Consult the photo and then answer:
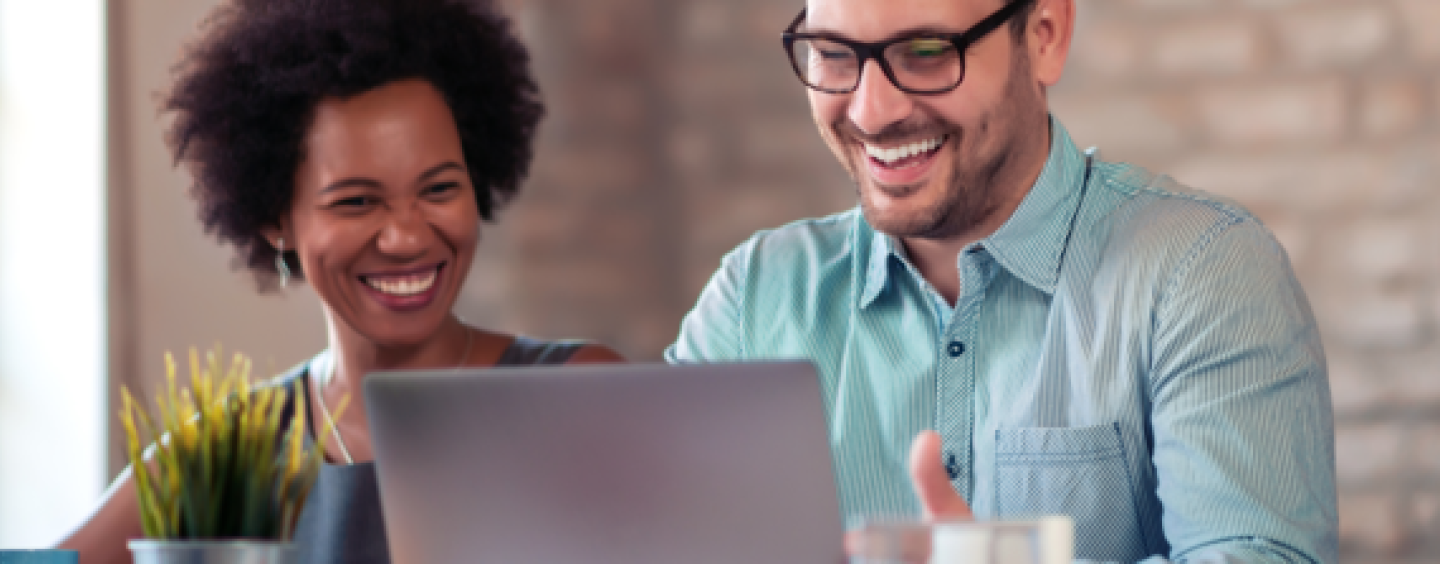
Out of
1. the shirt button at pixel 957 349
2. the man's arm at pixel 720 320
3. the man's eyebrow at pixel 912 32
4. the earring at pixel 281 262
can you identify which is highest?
the man's eyebrow at pixel 912 32

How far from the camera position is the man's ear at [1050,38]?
1574mm

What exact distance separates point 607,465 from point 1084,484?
2.12 feet

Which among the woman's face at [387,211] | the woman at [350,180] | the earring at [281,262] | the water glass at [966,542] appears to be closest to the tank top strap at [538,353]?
the woman at [350,180]

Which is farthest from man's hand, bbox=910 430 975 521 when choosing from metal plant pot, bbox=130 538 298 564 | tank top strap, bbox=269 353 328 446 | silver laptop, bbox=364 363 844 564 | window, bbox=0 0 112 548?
window, bbox=0 0 112 548

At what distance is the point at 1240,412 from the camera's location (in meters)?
1.28

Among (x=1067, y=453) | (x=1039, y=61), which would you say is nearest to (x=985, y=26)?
(x=1039, y=61)

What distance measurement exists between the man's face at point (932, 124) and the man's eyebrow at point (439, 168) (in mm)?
558

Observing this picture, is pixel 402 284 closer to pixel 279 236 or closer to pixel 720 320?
pixel 279 236

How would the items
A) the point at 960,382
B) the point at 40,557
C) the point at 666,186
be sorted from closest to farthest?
the point at 40,557
the point at 960,382
the point at 666,186

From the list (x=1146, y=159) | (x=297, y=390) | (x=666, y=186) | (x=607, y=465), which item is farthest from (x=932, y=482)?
(x=666, y=186)

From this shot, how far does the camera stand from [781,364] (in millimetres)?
896

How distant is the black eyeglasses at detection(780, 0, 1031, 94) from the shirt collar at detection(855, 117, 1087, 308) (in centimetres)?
15

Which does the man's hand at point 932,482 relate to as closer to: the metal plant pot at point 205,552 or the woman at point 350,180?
A: the metal plant pot at point 205,552

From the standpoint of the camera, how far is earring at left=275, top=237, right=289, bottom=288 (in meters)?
2.01
